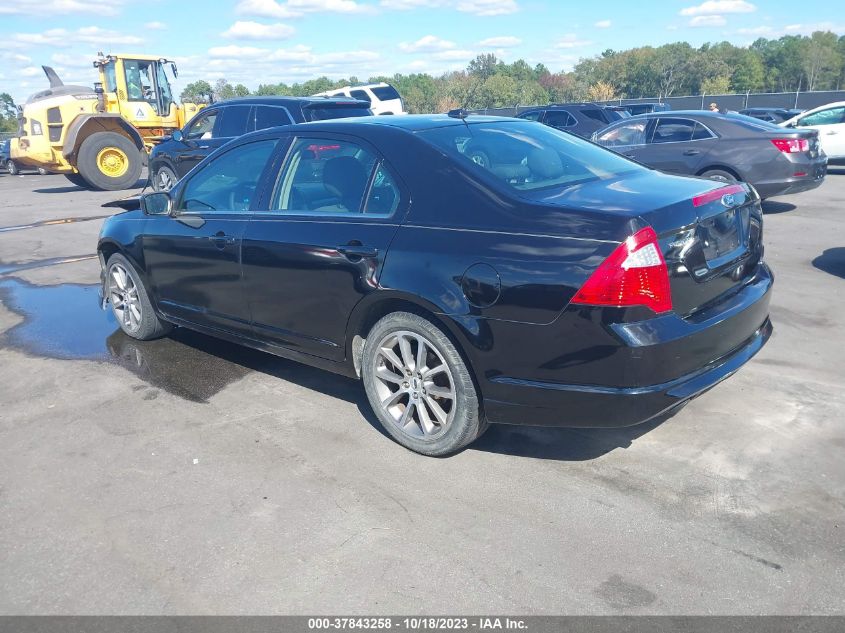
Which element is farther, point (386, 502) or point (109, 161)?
point (109, 161)

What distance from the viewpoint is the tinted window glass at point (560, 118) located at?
1933 centimetres

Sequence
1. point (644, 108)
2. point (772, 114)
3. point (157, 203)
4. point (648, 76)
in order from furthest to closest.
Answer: point (648, 76)
point (644, 108)
point (772, 114)
point (157, 203)

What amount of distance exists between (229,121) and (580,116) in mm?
10108

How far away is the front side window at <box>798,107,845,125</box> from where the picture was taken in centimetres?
1598

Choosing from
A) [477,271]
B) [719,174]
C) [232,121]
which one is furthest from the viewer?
[232,121]

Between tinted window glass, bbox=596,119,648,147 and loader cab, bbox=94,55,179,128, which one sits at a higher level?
loader cab, bbox=94,55,179,128

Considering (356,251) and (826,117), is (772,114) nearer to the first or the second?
(826,117)

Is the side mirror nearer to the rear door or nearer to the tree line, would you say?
the rear door

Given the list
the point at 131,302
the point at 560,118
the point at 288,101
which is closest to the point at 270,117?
the point at 288,101

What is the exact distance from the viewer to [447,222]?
356cm

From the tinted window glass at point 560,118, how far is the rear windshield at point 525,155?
15.5 m

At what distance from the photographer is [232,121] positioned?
41.8ft

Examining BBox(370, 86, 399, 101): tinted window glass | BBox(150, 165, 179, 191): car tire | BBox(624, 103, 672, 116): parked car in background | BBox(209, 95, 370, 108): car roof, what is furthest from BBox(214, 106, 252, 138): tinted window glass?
BBox(624, 103, 672, 116): parked car in background

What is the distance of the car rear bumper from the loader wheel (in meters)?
16.9
